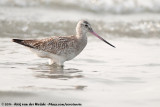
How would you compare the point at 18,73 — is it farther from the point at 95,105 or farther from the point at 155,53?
the point at 155,53

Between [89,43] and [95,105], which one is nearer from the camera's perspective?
[95,105]

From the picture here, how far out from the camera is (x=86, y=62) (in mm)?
9062

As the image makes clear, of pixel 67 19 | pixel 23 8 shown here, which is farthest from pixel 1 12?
pixel 67 19

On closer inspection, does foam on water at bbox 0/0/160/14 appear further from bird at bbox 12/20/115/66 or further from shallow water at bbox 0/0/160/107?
bird at bbox 12/20/115/66

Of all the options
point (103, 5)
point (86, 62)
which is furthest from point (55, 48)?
point (103, 5)

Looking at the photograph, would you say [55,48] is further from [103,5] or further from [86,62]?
[103,5]

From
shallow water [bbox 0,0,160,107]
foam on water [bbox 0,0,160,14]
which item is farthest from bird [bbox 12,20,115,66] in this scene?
foam on water [bbox 0,0,160,14]

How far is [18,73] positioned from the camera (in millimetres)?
7730

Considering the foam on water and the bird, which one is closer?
the bird

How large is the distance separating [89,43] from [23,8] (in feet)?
12.5

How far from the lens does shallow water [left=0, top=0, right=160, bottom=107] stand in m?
6.50

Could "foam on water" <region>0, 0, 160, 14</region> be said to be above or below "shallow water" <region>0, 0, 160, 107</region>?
above

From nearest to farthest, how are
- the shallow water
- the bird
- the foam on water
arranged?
the shallow water, the bird, the foam on water

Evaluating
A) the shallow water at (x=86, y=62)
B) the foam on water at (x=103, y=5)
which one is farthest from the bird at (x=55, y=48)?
the foam on water at (x=103, y=5)
